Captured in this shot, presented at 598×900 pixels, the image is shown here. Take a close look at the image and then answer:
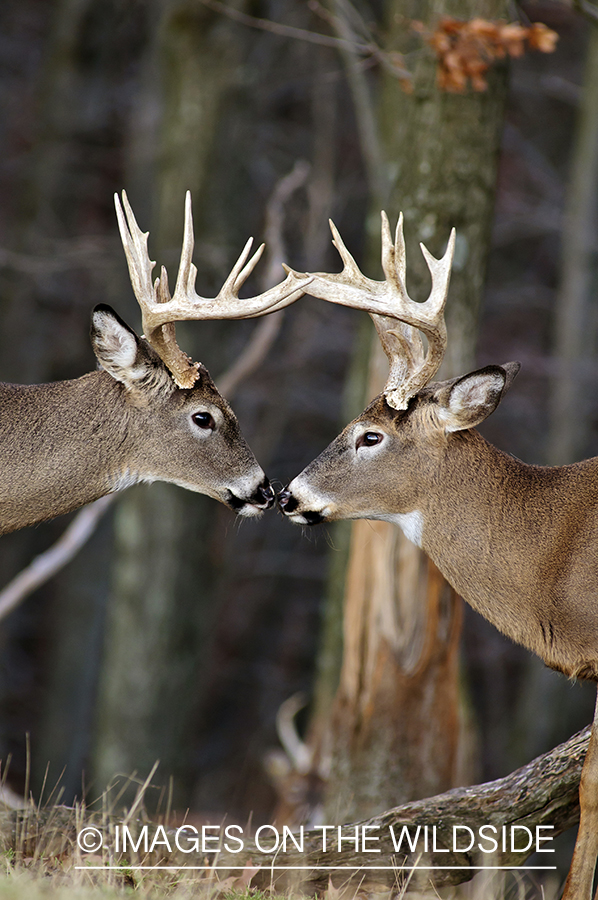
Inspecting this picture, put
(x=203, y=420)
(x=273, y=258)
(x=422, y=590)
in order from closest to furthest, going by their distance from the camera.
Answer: (x=203, y=420) → (x=422, y=590) → (x=273, y=258)

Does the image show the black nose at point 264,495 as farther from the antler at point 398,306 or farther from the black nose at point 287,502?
the antler at point 398,306

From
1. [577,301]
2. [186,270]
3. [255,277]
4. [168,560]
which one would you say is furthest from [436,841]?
[577,301]

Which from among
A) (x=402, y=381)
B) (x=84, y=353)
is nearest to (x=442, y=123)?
(x=402, y=381)

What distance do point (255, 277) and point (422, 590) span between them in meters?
5.52

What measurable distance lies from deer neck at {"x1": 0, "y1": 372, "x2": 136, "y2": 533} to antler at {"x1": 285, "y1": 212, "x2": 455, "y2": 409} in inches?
49.8

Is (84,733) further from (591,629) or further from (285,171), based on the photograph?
(591,629)

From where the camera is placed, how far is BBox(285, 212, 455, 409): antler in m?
5.24

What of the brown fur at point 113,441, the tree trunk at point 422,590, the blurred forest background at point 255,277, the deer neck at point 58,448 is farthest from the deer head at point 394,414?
the blurred forest background at point 255,277

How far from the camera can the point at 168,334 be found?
18.5 ft

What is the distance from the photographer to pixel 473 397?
5234 mm

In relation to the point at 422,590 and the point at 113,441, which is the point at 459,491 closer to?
the point at 422,590

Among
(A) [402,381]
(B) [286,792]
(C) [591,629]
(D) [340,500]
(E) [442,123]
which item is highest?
(E) [442,123]

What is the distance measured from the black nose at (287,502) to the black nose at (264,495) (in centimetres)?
20

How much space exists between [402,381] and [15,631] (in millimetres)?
13325
